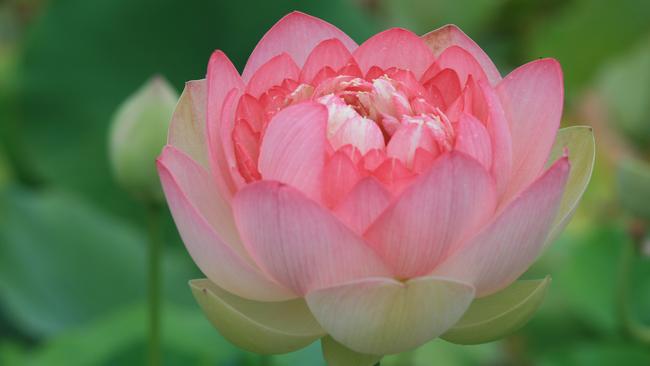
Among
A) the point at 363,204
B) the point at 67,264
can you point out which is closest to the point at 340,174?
the point at 363,204

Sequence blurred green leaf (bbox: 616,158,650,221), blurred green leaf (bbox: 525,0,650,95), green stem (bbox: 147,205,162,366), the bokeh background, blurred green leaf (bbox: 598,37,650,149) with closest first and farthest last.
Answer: green stem (bbox: 147,205,162,366) → blurred green leaf (bbox: 616,158,650,221) → the bokeh background → blurred green leaf (bbox: 598,37,650,149) → blurred green leaf (bbox: 525,0,650,95)

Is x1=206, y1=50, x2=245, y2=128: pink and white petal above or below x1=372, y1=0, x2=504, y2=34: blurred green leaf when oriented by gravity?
below

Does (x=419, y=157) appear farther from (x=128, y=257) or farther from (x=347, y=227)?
(x=128, y=257)

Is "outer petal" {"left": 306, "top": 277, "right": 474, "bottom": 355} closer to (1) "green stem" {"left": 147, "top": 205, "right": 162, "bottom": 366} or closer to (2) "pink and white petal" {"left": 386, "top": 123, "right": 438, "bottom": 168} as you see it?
(2) "pink and white petal" {"left": 386, "top": 123, "right": 438, "bottom": 168}

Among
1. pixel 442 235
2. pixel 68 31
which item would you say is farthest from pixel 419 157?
pixel 68 31

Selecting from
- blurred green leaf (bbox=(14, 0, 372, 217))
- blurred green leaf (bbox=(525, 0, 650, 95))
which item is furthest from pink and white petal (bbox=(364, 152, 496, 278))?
blurred green leaf (bbox=(525, 0, 650, 95))

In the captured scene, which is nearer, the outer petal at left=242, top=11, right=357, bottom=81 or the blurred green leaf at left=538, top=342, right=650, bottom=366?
the outer petal at left=242, top=11, right=357, bottom=81

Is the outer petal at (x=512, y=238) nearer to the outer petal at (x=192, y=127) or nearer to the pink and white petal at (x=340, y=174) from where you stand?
the pink and white petal at (x=340, y=174)
